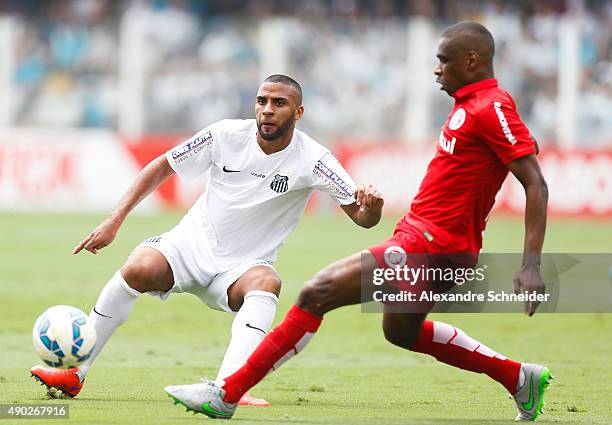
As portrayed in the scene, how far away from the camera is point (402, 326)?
6.48 m

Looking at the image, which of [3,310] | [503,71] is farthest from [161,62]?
[3,310]

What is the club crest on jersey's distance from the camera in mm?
7484

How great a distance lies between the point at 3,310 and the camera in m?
12.4

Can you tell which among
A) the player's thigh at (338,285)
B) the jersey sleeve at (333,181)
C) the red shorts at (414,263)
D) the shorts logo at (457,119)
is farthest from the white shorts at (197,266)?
the shorts logo at (457,119)

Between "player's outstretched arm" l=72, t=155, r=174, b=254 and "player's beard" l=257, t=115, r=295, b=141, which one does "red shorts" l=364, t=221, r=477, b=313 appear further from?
"player's outstretched arm" l=72, t=155, r=174, b=254

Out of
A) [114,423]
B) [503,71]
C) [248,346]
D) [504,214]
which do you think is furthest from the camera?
[503,71]

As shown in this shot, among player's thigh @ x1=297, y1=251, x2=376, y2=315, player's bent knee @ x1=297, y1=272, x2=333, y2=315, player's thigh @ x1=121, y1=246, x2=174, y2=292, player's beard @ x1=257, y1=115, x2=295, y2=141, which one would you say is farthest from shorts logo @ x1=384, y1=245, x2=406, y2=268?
player's thigh @ x1=121, y1=246, x2=174, y2=292

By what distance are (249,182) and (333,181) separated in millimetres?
555

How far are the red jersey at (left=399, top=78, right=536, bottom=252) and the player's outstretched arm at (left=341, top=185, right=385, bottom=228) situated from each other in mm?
372

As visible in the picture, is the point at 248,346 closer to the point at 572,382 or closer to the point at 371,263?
the point at 371,263

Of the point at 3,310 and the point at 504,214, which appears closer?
the point at 3,310

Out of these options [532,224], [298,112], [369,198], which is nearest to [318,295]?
[369,198]

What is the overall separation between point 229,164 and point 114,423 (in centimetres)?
211

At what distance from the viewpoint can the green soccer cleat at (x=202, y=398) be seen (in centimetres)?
617
